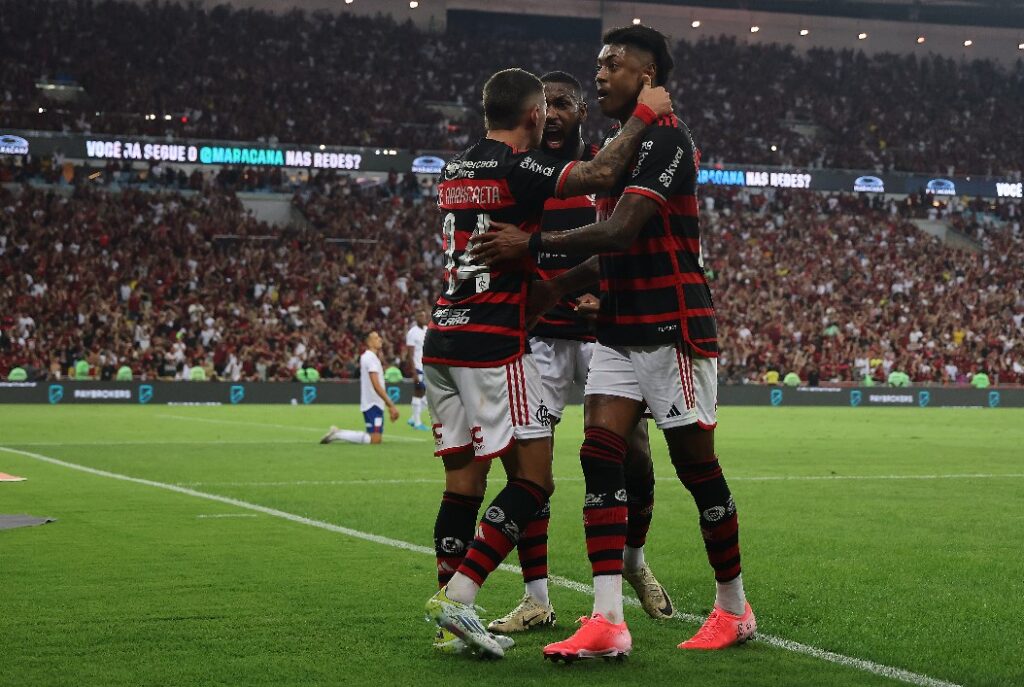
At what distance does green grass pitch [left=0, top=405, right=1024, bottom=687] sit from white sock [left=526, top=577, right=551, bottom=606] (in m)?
0.16

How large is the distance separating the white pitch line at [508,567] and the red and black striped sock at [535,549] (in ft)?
2.35

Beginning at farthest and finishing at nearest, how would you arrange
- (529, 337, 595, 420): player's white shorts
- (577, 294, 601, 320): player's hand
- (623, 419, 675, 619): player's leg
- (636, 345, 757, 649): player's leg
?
(529, 337, 595, 420): player's white shorts < (623, 419, 675, 619): player's leg < (577, 294, 601, 320): player's hand < (636, 345, 757, 649): player's leg

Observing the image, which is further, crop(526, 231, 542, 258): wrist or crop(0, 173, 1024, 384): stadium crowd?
crop(0, 173, 1024, 384): stadium crowd

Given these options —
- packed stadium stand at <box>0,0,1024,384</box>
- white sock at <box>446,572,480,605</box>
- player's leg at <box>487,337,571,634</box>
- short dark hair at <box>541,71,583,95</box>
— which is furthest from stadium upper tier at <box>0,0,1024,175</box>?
white sock at <box>446,572,480,605</box>

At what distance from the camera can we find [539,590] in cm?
618

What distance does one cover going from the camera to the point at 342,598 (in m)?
6.62

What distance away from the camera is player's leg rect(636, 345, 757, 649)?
18.4ft

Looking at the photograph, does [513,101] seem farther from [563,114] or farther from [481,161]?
[563,114]

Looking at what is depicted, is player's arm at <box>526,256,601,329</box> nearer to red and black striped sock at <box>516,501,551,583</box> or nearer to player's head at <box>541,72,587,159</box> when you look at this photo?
red and black striped sock at <box>516,501,551,583</box>

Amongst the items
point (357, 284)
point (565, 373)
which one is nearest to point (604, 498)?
point (565, 373)

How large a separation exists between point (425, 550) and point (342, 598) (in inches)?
74.4

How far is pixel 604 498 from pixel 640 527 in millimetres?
1011

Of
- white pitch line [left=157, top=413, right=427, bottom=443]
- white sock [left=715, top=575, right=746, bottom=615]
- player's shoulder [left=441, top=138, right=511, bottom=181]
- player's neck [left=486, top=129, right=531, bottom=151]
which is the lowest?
white pitch line [left=157, top=413, right=427, bottom=443]

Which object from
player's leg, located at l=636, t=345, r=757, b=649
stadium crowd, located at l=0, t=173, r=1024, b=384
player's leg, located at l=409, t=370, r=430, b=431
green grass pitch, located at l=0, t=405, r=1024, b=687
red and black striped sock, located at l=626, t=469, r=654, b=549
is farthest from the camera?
stadium crowd, located at l=0, t=173, r=1024, b=384
